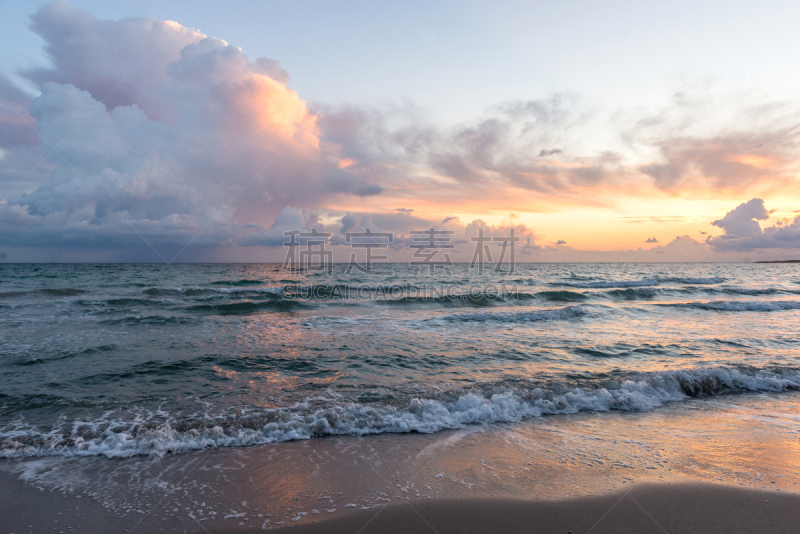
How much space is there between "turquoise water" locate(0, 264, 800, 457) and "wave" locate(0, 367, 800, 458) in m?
0.03

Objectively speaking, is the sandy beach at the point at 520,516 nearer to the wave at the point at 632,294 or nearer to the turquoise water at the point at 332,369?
the turquoise water at the point at 332,369

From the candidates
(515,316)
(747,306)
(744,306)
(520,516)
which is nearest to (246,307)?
(515,316)

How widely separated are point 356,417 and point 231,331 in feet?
31.9

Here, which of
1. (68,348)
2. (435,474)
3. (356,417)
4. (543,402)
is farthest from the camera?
(68,348)

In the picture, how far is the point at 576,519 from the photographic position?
3631 millimetres

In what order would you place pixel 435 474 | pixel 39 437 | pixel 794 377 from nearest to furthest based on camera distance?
pixel 435 474 → pixel 39 437 → pixel 794 377

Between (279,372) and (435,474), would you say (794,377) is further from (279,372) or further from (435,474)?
(279,372)

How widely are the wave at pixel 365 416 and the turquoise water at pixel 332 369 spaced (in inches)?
1.1

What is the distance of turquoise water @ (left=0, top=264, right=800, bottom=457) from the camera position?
5.84m

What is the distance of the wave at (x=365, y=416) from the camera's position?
5207 mm

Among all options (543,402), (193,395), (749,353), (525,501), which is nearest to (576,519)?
(525,501)

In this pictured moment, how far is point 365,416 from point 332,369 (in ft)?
10.2

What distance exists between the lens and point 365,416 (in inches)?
241

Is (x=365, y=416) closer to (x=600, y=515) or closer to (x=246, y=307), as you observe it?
(x=600, y=515)
